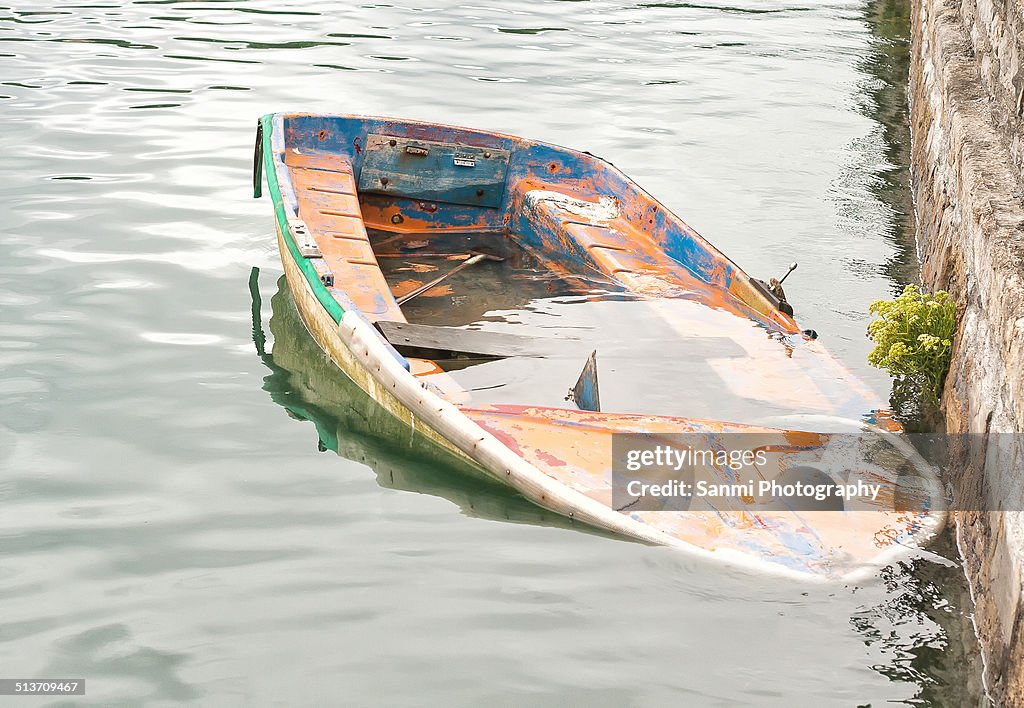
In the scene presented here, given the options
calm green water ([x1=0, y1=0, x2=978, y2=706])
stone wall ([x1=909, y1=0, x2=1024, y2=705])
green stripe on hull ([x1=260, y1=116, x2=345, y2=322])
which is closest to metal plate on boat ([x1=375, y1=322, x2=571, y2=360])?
green stripe on hull ([x1=260, y1=116, x2=345, y2=322])

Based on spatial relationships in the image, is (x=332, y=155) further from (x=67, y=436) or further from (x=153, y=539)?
(x=153, y=539)

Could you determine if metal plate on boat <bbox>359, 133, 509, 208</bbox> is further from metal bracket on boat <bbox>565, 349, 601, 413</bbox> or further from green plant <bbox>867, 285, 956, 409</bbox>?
green plant <bbox>867, 285, 956, 409</bbox>

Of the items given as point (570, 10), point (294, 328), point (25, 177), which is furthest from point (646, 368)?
point (570, 10)

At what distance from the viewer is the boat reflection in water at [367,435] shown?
4.55 metres

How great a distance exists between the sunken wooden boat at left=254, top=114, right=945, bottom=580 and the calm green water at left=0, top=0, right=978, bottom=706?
208mm

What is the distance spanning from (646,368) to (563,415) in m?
0.87

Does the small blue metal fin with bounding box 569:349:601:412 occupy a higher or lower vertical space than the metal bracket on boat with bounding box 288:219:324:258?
lower

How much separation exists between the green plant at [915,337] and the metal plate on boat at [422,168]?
3174mm

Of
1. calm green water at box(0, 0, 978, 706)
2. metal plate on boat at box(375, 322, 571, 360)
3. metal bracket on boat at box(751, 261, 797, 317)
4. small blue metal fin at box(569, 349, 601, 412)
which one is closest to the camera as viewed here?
calm green water at box(0, 0, 978, 706)

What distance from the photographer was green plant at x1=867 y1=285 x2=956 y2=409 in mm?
5121

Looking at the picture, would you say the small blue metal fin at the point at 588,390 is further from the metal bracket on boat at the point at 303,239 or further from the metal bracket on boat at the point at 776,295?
the metal bracket on boat at the point at 303,239

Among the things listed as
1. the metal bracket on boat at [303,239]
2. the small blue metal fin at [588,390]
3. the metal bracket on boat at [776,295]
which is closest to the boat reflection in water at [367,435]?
the metal bracket on boat at [303,239]

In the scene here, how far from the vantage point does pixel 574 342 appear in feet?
19.2

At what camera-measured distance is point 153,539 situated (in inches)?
171
